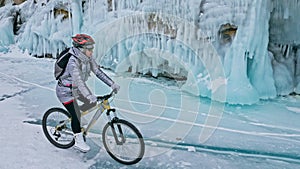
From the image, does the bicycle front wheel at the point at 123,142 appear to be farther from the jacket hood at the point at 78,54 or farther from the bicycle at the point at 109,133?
the jacket hood at the point at 78,54

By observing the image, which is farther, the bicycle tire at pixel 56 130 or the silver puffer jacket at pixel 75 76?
the bicycle tire at pixel 56 130

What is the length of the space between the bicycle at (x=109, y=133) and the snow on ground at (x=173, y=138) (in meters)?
0.11

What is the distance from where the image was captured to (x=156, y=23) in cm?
746

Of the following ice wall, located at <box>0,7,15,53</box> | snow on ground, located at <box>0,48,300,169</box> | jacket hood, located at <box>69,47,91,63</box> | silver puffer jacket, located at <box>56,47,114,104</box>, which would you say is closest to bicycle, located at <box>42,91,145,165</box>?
snow on ground, located at <box>0,48,300,169</box>

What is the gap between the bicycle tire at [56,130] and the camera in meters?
3.31

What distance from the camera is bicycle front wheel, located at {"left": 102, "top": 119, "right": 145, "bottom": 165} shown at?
291 centimetres

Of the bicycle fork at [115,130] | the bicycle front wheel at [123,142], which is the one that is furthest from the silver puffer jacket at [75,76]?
the bicycle front wheel at [123,142]

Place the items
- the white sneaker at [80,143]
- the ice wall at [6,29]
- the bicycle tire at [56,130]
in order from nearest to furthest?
1. the white sneaker at [80,143]
2. the bicycle tire at [56,130]
3. the ice wall at [6,29]

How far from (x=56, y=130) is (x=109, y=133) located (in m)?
0.78

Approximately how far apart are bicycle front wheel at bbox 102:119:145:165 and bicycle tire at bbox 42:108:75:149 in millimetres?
541

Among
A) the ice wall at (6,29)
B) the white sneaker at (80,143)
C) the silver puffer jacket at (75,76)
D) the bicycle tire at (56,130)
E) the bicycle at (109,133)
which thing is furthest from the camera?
the ice wall at (6,29)

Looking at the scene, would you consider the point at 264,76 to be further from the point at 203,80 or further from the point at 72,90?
the point at 72,90

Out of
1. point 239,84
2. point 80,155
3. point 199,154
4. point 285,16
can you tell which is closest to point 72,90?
point 80,155

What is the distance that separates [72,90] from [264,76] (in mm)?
5150
